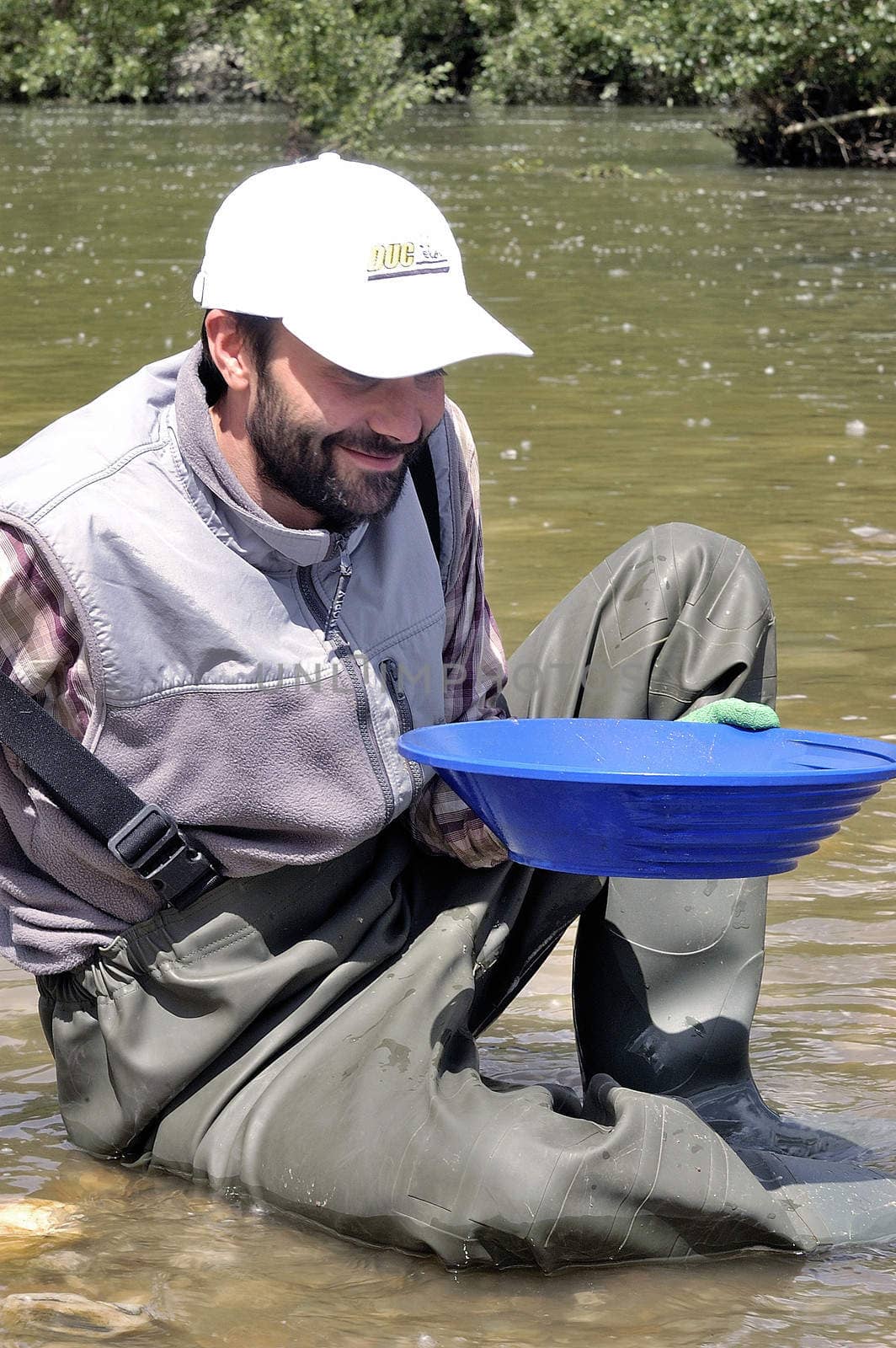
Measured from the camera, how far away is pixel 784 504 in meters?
6.46

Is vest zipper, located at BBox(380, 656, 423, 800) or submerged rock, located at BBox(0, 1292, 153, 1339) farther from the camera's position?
vest zipper, located at BBox(380, 656, 423, 800)

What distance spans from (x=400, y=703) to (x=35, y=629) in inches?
19.1

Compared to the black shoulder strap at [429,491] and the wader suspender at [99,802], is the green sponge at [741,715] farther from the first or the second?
the wader suspender at [99,802]

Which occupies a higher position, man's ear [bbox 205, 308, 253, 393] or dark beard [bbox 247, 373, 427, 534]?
man's ear [bbox 205, 308, 253, 393]

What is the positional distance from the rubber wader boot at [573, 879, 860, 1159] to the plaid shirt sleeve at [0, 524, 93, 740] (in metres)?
0.81

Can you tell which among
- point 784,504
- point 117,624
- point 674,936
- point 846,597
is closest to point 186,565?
point 117,624

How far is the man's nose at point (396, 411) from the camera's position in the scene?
7.80ft

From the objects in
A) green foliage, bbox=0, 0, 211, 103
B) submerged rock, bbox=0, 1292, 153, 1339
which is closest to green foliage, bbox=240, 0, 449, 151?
green foliage, bbox=0, 0, 211, 103

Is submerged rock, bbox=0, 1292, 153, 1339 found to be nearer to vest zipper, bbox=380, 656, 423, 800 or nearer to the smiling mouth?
vest zipper, bbox=380, 656, 423, 800

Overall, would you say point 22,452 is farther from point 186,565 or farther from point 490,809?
point 490,809

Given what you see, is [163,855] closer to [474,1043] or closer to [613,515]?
[474,1043]

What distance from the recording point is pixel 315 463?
2.38 meters

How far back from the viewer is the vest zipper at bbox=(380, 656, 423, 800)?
2.52m

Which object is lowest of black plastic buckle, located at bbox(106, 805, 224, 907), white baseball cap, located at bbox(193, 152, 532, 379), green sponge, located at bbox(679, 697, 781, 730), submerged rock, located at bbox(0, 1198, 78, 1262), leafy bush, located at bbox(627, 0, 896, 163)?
submerged rock, located at bbox(0, 1198, 78, 1262)
